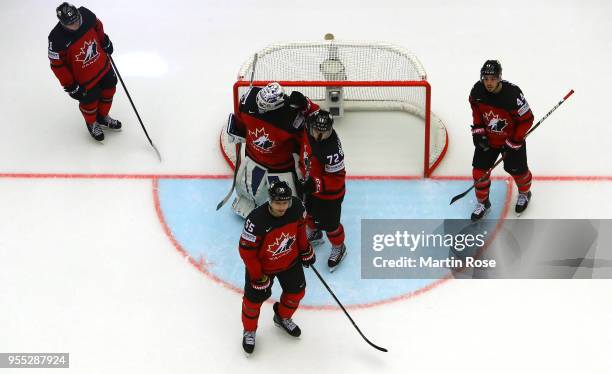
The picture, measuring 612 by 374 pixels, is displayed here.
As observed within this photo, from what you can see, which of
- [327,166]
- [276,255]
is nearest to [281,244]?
[276,255]

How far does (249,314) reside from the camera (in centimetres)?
453

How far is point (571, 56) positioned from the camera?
6.52m

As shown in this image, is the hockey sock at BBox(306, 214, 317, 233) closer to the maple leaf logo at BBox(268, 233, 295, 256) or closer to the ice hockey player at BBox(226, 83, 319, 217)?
the ice hockey player at BBox(226, 83, 319, 217)

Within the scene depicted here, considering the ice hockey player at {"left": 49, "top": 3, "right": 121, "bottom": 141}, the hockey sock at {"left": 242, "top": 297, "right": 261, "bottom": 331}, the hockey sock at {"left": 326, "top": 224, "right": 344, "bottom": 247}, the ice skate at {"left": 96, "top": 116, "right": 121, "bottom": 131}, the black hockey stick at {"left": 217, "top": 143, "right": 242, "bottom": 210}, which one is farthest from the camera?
the ice skate at {"left": 96, "top": 116, "right": 121, "bottom": 131}

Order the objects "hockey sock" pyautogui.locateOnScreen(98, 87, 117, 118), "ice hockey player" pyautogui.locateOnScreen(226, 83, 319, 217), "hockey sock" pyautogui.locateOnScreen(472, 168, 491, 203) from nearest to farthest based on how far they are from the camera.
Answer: "ice hockey player" pyautogui.locateOnScreen(226, 83, 319, 217)
"hockey sock" pyautogui.locateOnScreen(472, 168, 491, 203)
"hockey sock" pyautogui.locateOnScreen(98, 87, 117, 118)

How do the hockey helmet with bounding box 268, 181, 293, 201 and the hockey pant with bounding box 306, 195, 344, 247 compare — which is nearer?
the hockey helmet with bounding box 268, 181, 293, 201

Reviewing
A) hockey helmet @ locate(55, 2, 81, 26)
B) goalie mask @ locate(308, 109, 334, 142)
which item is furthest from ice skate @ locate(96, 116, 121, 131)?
goalie mask @ locate(308, 109, 334, 142)

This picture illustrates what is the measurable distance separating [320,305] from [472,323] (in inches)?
32.3

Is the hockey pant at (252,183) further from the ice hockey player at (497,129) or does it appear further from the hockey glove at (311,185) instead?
the ice hockey player at (497,129)

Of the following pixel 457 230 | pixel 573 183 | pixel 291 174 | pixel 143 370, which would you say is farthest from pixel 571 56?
pixel 143 370

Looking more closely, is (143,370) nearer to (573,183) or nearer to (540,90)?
(573,183)

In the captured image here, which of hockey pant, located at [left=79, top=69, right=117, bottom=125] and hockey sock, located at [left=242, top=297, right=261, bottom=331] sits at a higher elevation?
hockey pant, located at [left=79, top=69, right=117, bottom=125]

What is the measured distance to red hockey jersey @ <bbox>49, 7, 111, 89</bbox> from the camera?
5.43 m

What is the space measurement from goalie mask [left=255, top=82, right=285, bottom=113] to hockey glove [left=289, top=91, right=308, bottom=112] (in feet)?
0.17
